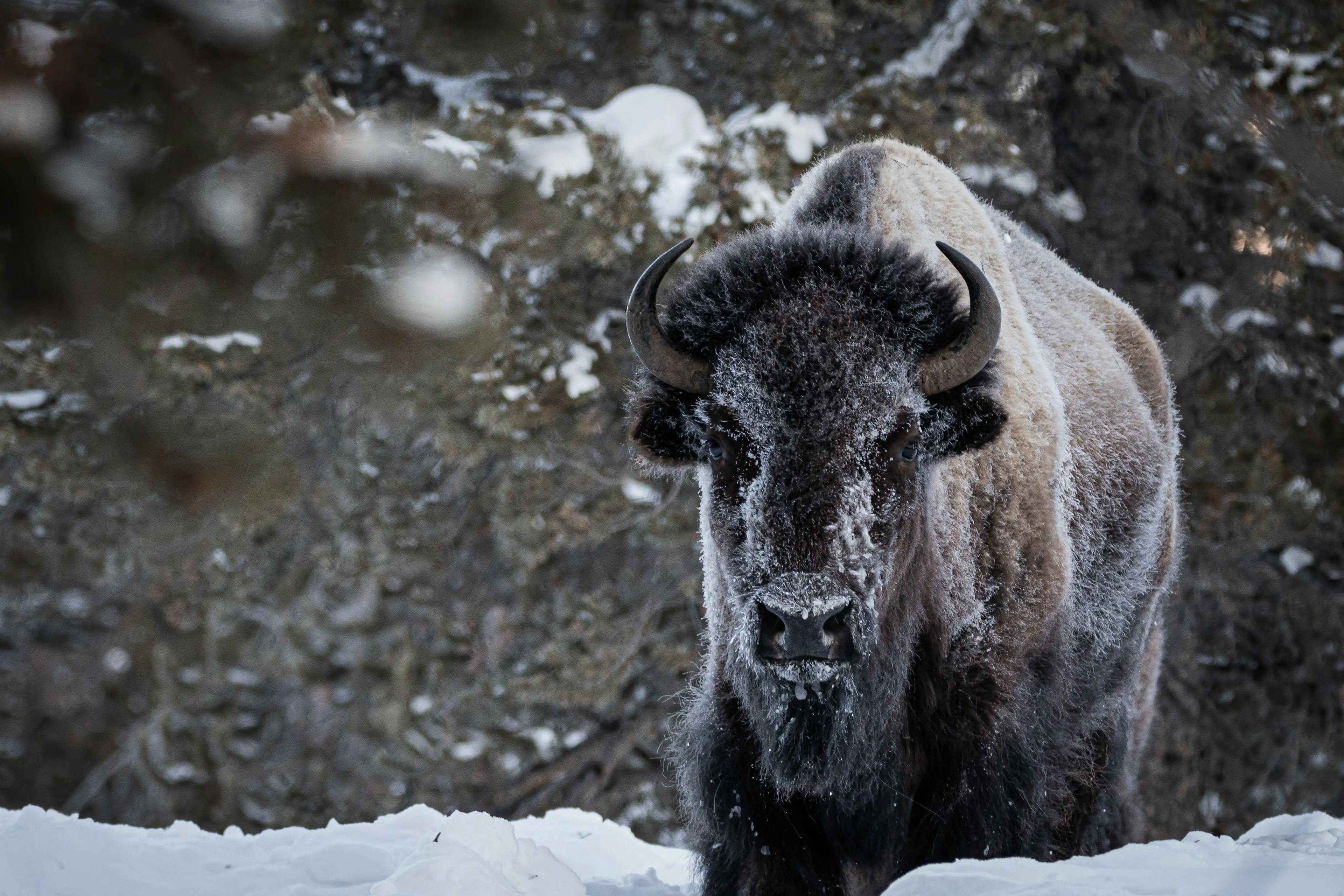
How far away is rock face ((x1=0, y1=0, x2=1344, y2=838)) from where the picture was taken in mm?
6504

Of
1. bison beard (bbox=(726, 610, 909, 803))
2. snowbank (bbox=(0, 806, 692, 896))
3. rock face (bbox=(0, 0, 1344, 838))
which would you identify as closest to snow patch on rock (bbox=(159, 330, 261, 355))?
rock face (bbox=(0, 0, 1344, 838))

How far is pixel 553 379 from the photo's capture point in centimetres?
724

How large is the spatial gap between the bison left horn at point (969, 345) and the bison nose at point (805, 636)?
0.83 metres

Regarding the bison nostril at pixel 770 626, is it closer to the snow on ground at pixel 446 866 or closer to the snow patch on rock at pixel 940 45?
the snow on ground at pixel 446 866

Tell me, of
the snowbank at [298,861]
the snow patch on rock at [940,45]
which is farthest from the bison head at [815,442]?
the snow patch on rock at [940,45]

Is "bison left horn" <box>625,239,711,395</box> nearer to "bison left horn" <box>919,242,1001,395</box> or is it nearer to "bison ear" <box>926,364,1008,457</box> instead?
"bison left horn" <box>919,242,1001,395</box>

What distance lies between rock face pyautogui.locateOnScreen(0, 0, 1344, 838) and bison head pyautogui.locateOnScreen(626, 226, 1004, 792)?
94.1 inches

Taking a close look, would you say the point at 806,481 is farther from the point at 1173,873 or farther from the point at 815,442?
the point at 1173,873

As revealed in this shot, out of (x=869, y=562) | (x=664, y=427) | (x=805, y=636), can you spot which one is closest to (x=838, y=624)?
(x=805, y=636)

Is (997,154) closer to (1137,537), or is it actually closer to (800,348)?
(1137,537)

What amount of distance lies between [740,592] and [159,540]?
5963 mm

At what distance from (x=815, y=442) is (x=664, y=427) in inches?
24.1

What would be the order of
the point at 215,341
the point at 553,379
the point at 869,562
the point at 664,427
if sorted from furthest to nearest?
the point at 553,379
the point at 215,341
the point at 664,427
the point at 869,562

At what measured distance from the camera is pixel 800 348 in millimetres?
3309
